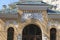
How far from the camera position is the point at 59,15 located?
67.3 feet

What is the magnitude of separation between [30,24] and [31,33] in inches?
34.5

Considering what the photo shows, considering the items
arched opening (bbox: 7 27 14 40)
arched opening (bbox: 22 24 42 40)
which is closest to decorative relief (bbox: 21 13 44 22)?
arched opening (bbox: 22 24 42 40)

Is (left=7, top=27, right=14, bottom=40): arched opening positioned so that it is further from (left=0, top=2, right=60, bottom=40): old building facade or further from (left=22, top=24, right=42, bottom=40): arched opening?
(left=22, top=24, right=42, bottom=40): arched opening

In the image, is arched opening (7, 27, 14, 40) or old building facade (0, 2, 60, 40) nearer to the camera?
old building facade (0, 2, 60, 40)

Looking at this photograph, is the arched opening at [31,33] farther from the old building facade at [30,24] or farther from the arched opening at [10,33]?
the arched opening at [10,33]

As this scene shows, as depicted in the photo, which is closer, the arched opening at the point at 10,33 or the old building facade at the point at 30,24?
the old building facade at the point at 30,24

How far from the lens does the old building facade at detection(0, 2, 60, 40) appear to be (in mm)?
20453

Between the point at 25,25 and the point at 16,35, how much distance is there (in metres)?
1.29

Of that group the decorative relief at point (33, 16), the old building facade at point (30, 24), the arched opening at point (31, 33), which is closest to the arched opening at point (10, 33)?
the old building facade at point (30, 24)

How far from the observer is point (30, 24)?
20672mm

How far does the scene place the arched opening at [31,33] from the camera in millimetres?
20531

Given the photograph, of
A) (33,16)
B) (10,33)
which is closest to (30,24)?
(33,16)

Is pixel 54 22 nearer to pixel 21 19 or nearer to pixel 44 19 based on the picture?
pixel 44 19

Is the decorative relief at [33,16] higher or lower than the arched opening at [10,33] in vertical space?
higher
